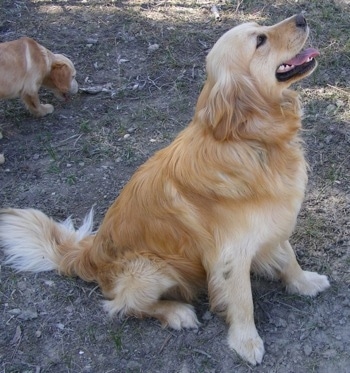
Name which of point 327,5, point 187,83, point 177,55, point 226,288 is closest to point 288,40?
point 226,288

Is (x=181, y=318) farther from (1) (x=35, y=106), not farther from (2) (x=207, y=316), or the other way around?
(1) (x=35, y=106)

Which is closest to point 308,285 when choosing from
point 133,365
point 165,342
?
point 165,342

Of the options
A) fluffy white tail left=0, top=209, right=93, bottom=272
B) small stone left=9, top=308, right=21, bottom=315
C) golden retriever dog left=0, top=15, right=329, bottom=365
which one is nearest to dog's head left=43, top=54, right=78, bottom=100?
fluffy white tail left=0, top=209, right=93, bottom=272

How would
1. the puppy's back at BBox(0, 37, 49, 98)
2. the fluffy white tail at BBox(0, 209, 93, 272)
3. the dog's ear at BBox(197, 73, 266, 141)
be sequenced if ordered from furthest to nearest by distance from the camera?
1. the puppy's back at BBox(0, 37, 49, 98)
2. the fluffy white tail at BBox(0, 209, 93, 272)
3. the dog's ear at BBox(197, 73, 266, 141)

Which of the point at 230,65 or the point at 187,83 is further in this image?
the point at 187,83

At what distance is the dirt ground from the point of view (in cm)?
305

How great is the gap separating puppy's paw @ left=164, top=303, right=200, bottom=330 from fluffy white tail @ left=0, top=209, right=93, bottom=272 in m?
0.71

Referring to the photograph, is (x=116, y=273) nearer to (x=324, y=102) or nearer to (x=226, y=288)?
(x=226, y=288)

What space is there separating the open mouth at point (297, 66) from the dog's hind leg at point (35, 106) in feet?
9.20

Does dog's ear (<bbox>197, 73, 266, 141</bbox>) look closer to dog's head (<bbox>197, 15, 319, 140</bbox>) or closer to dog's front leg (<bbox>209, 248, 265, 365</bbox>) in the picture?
dog's head (<bbox>197, 15, 319, 140</bbox>)

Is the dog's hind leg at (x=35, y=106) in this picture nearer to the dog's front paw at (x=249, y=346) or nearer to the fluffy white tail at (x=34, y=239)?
the fluffy white tail at (x=34, y=239)

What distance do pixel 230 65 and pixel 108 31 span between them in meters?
3.52

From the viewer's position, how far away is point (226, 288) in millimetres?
2900

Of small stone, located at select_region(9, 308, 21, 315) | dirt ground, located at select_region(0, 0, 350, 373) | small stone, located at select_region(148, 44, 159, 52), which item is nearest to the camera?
dirt ground, located at select_region(0, 0, 350, 373)
